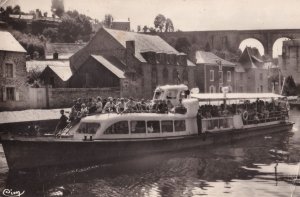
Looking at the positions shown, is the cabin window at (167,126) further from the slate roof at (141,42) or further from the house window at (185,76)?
the house window at (185,76)

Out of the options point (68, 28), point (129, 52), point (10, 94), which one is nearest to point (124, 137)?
point (10, 94)

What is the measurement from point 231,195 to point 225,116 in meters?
Result: 13.2

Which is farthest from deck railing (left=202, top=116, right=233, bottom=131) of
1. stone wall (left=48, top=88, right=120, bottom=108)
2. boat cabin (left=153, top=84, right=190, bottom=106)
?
stone wall (left=48, top=88, right=120, bottom=108)

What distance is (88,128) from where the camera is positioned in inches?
866

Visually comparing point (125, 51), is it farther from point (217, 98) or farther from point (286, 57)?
point (286, 57)

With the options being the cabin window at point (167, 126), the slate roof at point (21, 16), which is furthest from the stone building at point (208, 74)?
the cabin window at point (167, 126)

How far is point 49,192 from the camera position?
1719 cm

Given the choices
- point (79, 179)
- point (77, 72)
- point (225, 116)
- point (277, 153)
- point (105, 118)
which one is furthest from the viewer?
point (77, 72)

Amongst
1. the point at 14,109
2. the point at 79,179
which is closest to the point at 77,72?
the point at 14,109

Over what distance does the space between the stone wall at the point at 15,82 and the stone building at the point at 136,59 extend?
901 centimetres

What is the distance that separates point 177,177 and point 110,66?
91.9 ft

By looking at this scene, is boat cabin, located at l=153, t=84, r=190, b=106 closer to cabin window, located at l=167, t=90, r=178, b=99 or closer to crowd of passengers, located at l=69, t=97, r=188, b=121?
cabin window, located at l=167, t=90, r=178, b=99

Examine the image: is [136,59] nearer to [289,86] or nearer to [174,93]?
[174,93]

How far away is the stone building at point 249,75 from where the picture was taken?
67000mm
